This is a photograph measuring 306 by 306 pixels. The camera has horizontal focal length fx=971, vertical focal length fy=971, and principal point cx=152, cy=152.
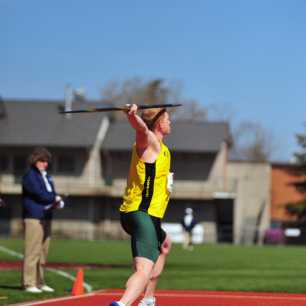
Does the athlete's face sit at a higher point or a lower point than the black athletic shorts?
higher

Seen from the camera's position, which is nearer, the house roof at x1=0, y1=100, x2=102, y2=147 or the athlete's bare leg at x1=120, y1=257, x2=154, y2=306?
the athlete's bare leg at x1=120, y1=257, x2=154, y2=306

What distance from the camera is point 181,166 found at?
70.9 metres

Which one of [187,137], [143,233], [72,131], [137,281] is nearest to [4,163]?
[72,131]

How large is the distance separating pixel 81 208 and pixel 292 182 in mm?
16658

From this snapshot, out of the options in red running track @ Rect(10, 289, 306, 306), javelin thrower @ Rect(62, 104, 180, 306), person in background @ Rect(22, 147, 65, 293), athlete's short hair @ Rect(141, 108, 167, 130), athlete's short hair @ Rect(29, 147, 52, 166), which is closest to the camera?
javelin thrower @ Rect(62, 104, 180, 306)

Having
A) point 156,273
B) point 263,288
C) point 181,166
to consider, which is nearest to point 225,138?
point 181,166

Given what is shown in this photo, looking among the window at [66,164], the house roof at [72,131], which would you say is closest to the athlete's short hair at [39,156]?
the house roof at [72,131]

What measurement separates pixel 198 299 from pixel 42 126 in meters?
61.9

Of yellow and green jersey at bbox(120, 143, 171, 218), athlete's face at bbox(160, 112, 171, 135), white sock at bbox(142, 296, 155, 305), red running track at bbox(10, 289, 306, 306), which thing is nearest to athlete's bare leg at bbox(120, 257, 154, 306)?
yellow and green jersey at bbox(120, 143, 171, 218)

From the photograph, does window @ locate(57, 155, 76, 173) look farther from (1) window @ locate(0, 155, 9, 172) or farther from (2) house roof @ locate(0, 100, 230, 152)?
(1) window @ locate(0, 155, 9, 172)

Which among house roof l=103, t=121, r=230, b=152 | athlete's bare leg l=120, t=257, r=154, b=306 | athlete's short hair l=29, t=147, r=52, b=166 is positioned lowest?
athlete's bare leg l=120, t=257, r=154, b=306

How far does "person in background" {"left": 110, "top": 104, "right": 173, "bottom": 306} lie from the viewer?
330 inches

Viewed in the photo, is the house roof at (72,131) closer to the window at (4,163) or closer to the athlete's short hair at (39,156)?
the window at (4,163)

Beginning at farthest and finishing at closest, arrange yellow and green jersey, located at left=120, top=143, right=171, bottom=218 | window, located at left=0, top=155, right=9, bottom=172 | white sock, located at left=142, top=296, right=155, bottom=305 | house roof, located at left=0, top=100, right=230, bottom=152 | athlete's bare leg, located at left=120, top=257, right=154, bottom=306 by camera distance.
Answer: house roof, located at left=0, top=100, right=230, bottom=152 → window, located at left=0, top=155, right=9, bottom=172 → white sock, located at left=142, top=296, right=155, bottom=305 → yellow and green jersey, located at left=120, top=143, right=171, bottom=218 → athlete's bare leg, located at left=120, top=257, right=154, bottom=306
